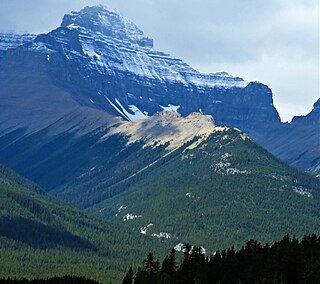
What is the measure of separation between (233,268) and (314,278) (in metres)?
24.7

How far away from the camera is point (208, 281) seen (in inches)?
5945

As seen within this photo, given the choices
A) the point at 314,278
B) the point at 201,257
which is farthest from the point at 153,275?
the point at 314,278

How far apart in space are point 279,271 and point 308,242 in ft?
52.6

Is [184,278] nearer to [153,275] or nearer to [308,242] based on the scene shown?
[153,275]

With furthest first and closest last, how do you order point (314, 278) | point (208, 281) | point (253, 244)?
point (253, 244)
point (208, 281)
point (314, 278)

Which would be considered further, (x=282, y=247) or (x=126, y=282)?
(x=126, y=282)

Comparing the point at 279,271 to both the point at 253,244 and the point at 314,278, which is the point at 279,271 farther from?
the point at 253,244

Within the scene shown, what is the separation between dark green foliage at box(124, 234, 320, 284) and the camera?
142 metres

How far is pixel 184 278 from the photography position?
153m

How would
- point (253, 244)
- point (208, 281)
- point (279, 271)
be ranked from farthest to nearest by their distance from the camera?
point (253, 244) → point (208, 281) → point (279, 271)

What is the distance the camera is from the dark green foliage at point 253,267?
141500mm

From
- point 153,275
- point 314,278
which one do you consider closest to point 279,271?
point 314,278

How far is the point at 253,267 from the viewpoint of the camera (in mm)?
147500

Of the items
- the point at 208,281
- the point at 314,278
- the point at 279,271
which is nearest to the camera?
the point at 314,278
